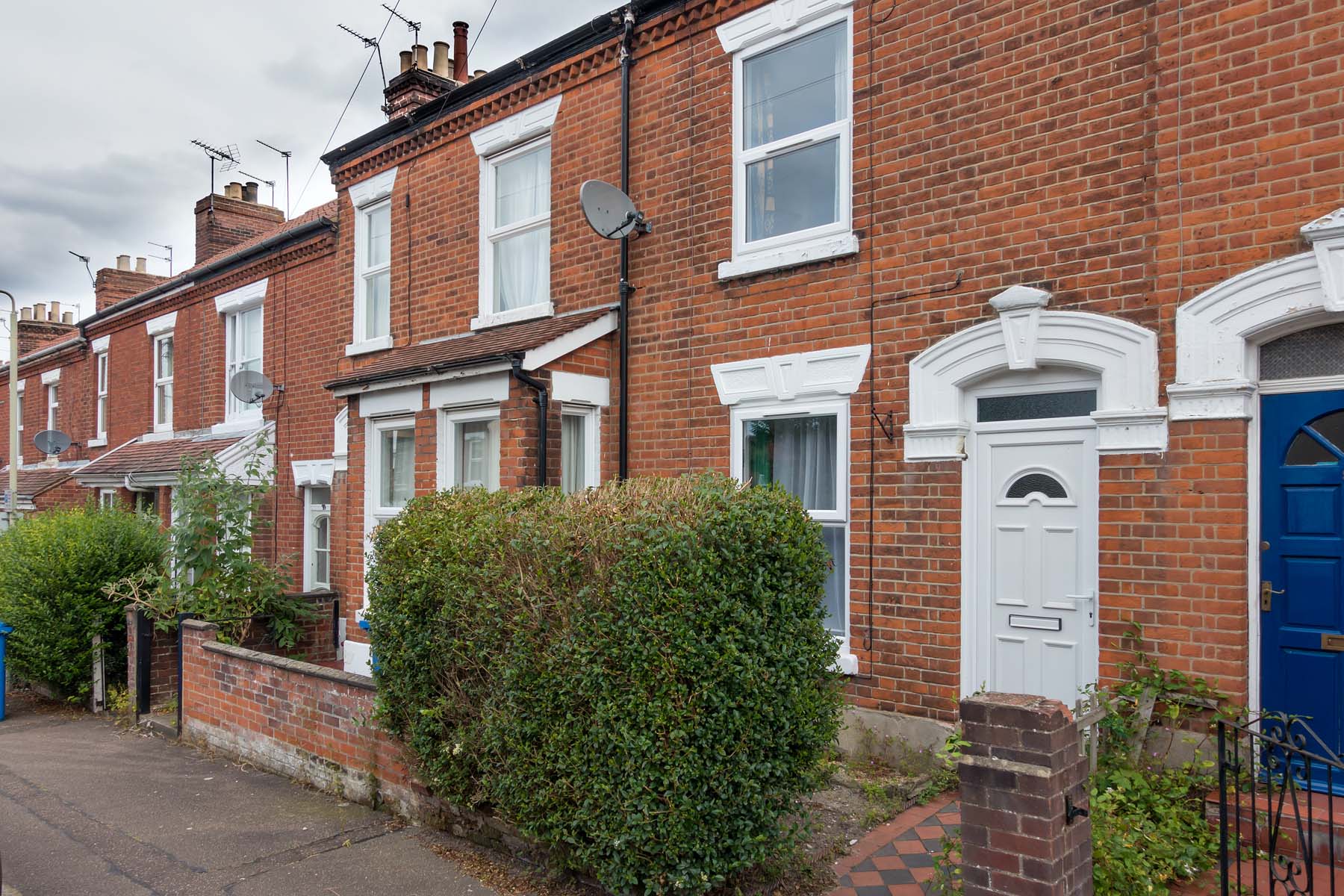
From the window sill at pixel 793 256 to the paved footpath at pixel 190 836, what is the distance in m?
4.63

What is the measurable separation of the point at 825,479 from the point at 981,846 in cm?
349

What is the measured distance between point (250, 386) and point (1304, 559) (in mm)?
12317

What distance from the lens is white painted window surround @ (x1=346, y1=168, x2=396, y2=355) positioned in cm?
1113

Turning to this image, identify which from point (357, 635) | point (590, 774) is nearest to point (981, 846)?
point (590, 774)

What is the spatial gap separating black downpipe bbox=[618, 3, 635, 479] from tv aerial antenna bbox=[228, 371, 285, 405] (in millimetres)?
7070

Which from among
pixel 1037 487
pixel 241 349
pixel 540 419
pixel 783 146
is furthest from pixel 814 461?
pixel 241 349

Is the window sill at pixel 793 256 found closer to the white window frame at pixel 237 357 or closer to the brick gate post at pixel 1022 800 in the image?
the brick gate post at pixel 1022 800

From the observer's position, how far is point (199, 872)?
5.13m

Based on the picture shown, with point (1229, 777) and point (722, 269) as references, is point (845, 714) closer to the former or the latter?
point (1229, 777)

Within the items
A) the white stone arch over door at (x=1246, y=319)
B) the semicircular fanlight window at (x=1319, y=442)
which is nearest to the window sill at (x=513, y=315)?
the white stone arch over door at (x=1246, y=319)

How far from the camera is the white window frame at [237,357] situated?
44.8 feet

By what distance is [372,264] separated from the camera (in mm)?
11500

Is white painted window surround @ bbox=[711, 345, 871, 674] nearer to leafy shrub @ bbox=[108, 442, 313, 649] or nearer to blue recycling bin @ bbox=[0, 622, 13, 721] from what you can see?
leafy shrub @ bbox=[108, 442, 313, 649]

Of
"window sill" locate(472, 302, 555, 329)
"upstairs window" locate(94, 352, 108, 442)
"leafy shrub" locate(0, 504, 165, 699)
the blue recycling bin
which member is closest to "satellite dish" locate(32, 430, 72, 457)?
"upstairs window" locate(94, 352, 108, 442)
